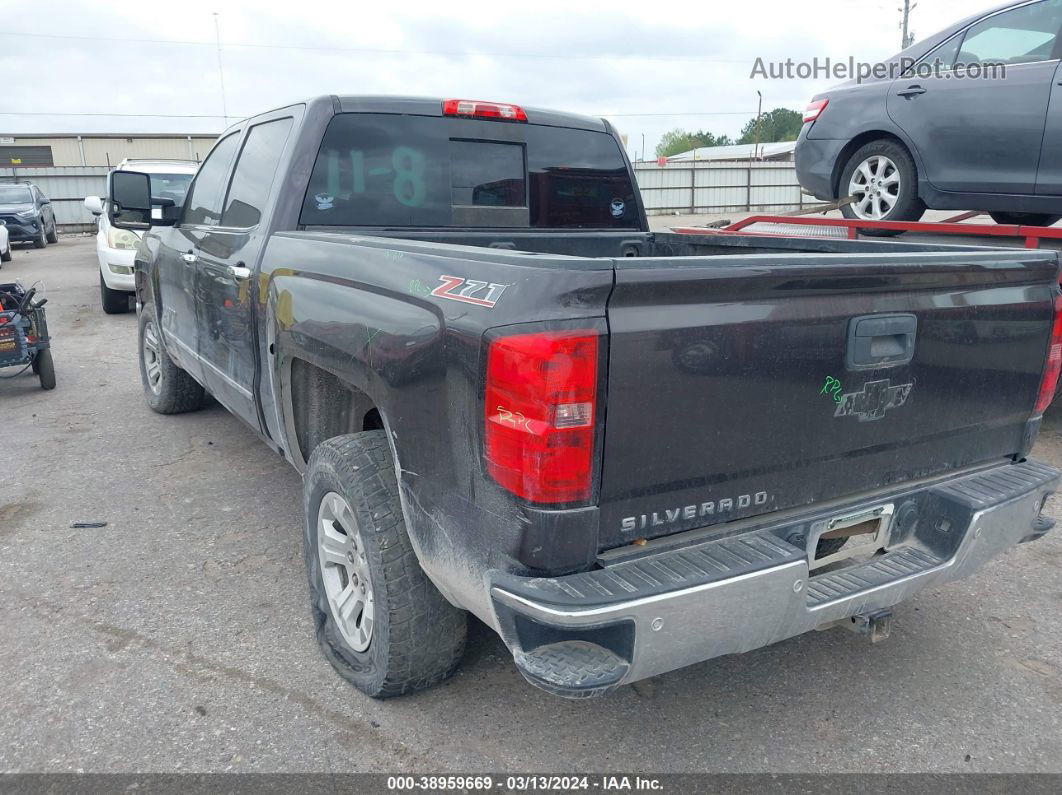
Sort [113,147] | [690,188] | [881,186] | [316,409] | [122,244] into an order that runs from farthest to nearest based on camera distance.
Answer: [113,147] → [690,188] → [122,244] → [881,186] → [316,409]

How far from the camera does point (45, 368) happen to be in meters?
6.98

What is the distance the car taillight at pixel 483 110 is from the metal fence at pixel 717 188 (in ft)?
85.7

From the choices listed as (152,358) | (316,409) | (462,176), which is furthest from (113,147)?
(316,409)

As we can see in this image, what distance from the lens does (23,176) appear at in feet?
98.2

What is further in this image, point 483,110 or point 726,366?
point 483,110

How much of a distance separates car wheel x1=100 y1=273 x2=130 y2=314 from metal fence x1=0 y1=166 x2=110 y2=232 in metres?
21.5

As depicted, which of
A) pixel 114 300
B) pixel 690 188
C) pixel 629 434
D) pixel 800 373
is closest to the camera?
pixel 629 434

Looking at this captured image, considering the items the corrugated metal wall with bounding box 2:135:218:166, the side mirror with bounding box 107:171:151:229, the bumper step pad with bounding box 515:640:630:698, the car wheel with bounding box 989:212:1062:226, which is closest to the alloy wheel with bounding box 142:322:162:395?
the side mirror with bounding box 107:171:151:229

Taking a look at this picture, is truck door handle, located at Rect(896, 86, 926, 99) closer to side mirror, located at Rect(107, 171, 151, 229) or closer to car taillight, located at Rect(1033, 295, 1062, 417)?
car taillight, located at Rect(1033, 295, 1062, 417)

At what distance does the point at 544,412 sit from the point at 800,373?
763 millimetres

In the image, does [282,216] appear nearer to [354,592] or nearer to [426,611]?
[354,592]

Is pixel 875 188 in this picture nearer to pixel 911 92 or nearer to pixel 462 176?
pixel 911 92

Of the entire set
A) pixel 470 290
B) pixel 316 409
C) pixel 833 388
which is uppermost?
pixel 470 290

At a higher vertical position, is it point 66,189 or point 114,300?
point 66,189
